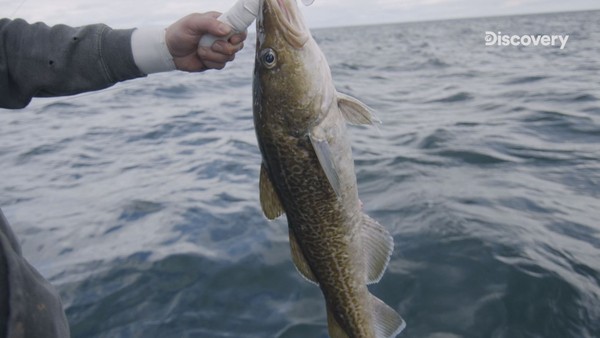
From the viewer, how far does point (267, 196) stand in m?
2.62

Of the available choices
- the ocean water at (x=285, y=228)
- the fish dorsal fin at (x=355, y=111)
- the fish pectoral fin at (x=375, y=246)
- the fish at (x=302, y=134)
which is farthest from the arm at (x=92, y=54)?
the fish pectoral fin at (x=375, y=246)

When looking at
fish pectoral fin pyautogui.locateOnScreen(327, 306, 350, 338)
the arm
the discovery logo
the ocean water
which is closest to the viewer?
the arm

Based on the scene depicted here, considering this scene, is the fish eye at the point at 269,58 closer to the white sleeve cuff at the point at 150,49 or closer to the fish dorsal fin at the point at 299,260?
the white sleeve cuff at the point at 150,49

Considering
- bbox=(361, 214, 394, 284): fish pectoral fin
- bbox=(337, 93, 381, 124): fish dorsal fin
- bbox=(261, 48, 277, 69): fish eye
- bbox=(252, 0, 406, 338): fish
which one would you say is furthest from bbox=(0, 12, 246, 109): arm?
bbox=(361, 214, 394, 284): fish pectoral fin

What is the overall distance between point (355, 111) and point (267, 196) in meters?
0.69

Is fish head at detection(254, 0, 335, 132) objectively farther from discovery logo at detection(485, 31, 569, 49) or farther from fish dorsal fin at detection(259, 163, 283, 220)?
discovery logo at detection(485, 31, 569, 49)

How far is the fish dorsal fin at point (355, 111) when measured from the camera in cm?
257

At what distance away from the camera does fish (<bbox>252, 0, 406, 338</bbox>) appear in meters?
2.47

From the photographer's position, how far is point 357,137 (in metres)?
9.20

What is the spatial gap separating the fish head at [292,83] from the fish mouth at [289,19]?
0.07 ft

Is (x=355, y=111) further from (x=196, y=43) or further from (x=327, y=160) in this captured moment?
(x=196, y=43)

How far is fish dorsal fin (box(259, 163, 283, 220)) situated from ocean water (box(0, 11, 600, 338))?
70cm

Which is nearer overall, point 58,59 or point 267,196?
point 267,196

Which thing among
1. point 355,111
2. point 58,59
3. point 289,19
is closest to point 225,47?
point 289,19
